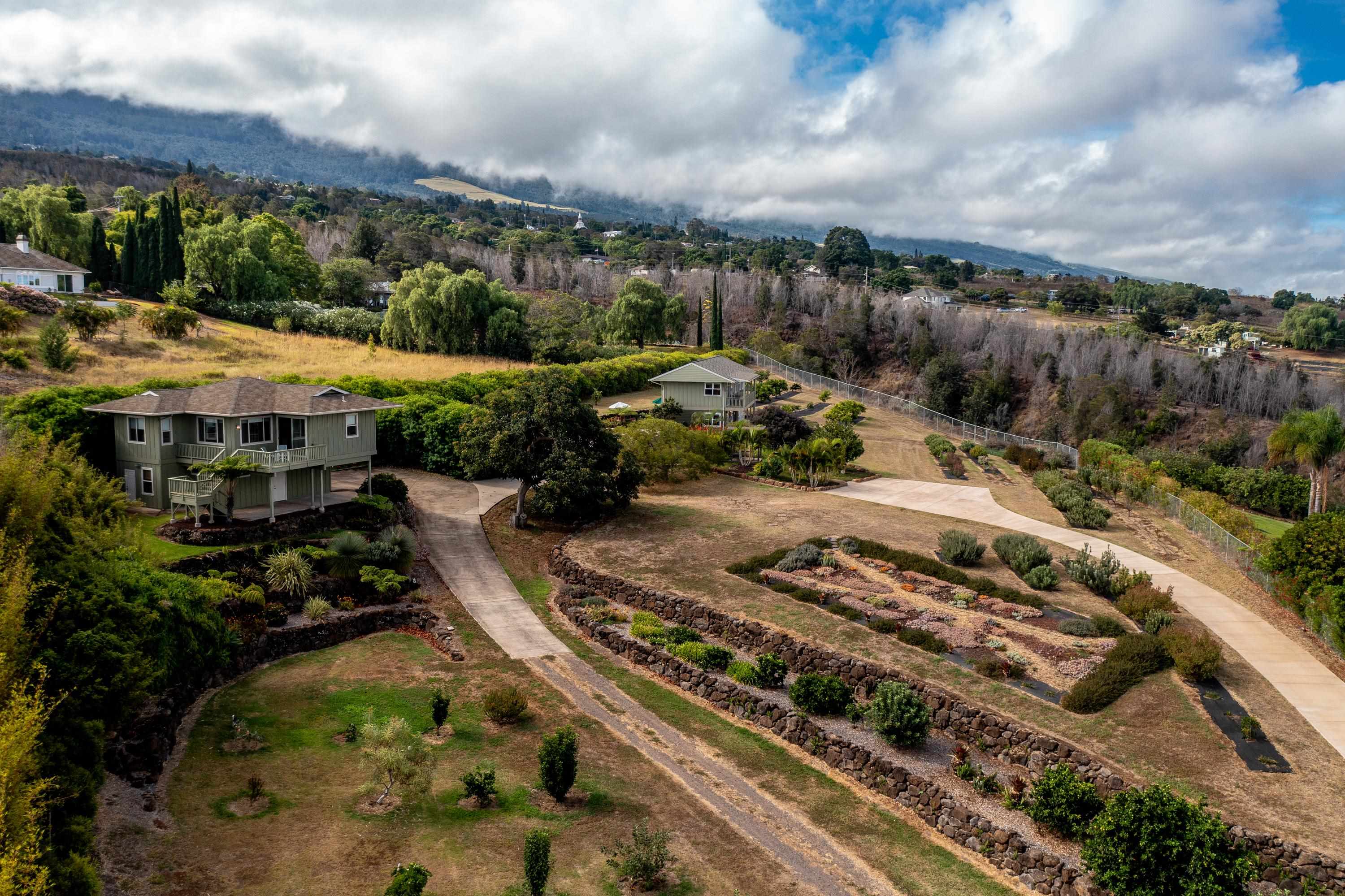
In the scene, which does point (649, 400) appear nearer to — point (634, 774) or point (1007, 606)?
point (1007, 606)

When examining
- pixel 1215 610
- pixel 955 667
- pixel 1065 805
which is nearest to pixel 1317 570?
pixel 1215 610

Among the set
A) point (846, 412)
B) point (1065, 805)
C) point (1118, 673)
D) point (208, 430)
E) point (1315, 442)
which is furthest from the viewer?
point (846, 412)

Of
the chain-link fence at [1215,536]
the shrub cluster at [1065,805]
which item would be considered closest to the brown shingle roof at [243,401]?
the shrub cluster at [1065,805]

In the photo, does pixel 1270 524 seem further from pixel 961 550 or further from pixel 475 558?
pixel 475 558

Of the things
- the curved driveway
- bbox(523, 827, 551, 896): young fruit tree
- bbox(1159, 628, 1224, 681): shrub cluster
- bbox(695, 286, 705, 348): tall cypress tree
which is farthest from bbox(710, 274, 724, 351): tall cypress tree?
bbox(523, 827, 551, 896): young fruit tree

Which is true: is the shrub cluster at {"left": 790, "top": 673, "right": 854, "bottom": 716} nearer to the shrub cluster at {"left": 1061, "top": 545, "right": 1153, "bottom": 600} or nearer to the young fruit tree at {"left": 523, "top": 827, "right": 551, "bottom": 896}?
the young fruit tree at {"left": 523, "top": 827, "right": 551, "bottom": 896}

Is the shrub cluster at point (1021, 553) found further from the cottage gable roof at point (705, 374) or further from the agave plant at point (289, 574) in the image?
the cottage gable roof at point (705, 374)
